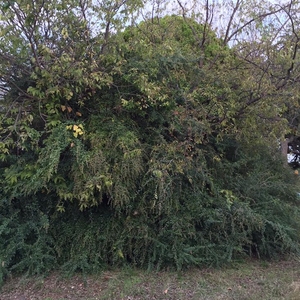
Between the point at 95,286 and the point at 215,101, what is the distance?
3.66 metres

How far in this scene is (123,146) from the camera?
230 inches

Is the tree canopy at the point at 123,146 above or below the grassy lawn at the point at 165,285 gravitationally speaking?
above

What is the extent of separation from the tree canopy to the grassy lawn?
0.76 ft

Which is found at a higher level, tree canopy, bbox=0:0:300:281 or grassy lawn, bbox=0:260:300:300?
tree canopy, bbox=0:0:300:281

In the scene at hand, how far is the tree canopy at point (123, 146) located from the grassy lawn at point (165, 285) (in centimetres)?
23

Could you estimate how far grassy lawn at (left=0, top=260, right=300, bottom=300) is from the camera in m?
5.09

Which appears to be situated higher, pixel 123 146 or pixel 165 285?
pixel 123 146

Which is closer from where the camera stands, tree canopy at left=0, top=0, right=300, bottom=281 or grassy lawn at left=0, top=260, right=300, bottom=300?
grassy lawn at left=0, top=260, right=300, bottom=300

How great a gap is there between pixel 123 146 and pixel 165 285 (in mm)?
2114

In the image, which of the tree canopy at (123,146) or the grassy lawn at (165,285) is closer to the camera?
the grassy lawn at (165,285)

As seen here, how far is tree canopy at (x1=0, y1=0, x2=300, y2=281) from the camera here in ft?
18.7

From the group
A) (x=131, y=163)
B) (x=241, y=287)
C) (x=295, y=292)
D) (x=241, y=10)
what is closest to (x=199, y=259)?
(x=241, y=287)

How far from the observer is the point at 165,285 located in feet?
17.6

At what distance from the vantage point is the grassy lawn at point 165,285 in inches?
200
